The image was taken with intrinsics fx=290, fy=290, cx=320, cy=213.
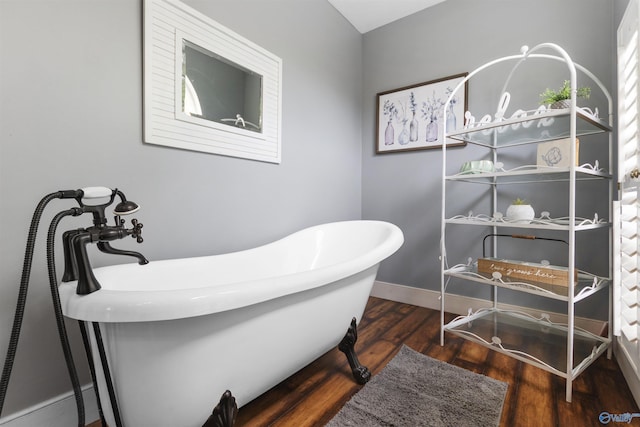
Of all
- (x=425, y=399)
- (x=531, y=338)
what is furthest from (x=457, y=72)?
(x=425, y=399)

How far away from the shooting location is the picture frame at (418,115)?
7.11 feet

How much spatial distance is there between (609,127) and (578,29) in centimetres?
71

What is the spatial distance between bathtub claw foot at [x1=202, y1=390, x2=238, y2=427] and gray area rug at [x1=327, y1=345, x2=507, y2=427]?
0.39 m


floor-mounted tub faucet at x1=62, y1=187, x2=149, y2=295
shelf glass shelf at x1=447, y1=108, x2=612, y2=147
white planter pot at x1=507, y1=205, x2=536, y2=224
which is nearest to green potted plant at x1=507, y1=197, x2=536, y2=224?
white planter pot at x1=507, y1=205, x2=536, y2=224

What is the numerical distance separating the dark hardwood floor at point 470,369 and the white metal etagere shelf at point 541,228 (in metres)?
0.07

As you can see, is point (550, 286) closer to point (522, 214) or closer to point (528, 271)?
point (528, 271)

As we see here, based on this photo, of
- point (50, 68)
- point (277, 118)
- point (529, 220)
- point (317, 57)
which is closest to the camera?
point (50, 68)

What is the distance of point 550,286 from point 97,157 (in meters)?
2.12

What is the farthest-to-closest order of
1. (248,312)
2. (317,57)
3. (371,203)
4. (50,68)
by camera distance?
(371,203), (317,57), (50,68), (248,312)

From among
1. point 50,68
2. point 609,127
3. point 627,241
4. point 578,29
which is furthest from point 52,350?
point 578,29

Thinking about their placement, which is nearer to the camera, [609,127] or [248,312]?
[248,312]

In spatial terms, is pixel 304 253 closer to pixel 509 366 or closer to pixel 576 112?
pixel 509 366

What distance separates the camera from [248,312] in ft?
A: 2.83

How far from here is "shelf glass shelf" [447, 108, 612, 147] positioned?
133cm
